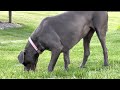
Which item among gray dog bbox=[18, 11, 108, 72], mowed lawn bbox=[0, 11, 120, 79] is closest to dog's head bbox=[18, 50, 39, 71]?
gray dog bbox=[18, 11, 108, 72]

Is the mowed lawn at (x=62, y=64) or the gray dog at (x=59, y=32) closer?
the mowed lawn at (x=62, y=64)

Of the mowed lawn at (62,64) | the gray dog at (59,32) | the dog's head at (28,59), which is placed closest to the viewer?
the mowed lawn at (62,64)

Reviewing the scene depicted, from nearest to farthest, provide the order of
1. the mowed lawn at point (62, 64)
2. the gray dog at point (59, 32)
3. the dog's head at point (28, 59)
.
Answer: the mowed lawn at point (62, 64) < the gray dog at point (59, 32) < the dog's head at point (28, 59)

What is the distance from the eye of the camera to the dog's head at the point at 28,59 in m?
7.58

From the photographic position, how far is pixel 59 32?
7359mm

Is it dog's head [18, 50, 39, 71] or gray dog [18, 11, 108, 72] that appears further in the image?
dog's head [18, 50, 39, 71]

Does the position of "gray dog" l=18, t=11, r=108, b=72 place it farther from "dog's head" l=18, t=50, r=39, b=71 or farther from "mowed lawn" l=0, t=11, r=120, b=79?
"mowed lawn" l=0, t=11, r=120, b=79

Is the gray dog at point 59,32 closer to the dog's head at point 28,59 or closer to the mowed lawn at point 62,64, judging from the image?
the dog's head at point 28,59

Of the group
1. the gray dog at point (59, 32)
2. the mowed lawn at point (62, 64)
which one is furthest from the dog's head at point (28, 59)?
the mowed lawn at point (62, 64)

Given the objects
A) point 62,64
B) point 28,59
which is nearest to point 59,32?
point 28,59

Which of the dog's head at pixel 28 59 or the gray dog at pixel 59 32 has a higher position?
the gray dog at pixel 59 32

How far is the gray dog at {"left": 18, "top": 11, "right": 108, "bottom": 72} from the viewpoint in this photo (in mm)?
7254

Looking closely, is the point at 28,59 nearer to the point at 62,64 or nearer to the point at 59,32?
the point at 59,32
